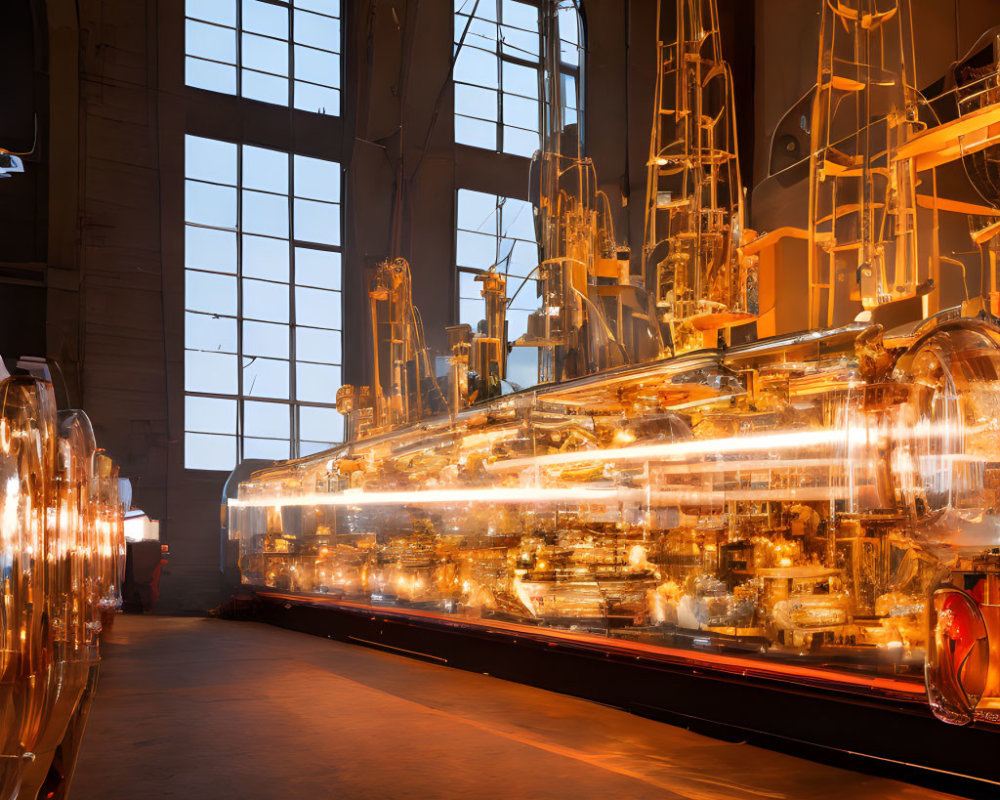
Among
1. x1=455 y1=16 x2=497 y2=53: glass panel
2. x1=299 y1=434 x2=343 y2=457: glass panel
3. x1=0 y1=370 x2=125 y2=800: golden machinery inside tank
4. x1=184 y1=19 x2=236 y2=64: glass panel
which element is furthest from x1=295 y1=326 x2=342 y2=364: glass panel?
x1=0 y1=370 x2=125 y2=800: golden machinery inside tank

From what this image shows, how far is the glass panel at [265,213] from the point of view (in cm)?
1455

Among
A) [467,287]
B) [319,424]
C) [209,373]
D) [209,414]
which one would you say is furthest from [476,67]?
[209,414]

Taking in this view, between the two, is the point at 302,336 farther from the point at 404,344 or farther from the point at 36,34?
the point at 404,344

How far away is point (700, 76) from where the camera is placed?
15.6 ft

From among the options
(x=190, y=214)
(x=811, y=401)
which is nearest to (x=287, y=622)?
(x=190, y=214)

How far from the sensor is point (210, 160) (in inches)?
559

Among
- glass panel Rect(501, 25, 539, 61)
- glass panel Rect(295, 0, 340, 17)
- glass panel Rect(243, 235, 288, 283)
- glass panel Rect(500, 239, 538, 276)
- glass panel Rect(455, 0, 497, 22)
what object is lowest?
glass panel Rect(500, 239, 538, 276)

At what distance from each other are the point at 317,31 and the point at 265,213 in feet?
9.64

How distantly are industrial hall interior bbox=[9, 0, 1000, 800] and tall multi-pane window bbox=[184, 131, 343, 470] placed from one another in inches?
62.4

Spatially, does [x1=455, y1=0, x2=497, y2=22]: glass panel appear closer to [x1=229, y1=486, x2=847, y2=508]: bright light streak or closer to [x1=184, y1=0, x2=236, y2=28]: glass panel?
[x1=184, y1=0, x2=236, y2=28]: glass panel

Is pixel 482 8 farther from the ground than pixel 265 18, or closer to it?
farther from the ground

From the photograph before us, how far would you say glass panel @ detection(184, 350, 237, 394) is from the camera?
1384 centimetres

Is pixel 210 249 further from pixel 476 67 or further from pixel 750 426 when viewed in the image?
pixel 750 426

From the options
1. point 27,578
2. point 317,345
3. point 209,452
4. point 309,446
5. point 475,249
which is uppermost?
point 475,249
